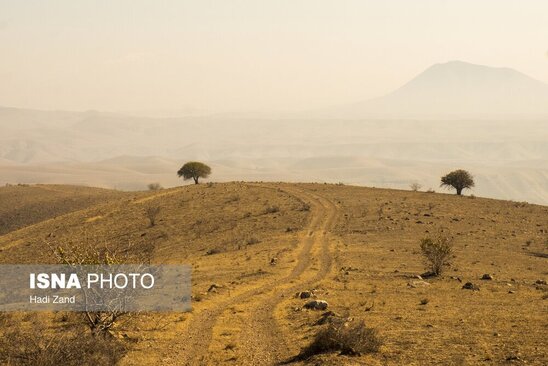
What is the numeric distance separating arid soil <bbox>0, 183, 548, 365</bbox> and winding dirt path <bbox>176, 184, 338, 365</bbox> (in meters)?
0.06

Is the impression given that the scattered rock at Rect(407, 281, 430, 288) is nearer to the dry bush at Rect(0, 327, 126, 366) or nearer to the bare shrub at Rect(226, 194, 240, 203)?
the dry bush at Rect(0, 327, 126, 366)

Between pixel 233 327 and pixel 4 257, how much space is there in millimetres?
31053

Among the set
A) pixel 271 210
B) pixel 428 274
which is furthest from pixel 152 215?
pixel 428 274

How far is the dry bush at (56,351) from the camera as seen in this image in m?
10.7

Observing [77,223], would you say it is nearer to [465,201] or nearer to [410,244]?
[410,244]

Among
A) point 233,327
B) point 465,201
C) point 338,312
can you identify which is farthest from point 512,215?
point 233,327

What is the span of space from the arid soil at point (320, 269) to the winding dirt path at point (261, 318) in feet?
0.21

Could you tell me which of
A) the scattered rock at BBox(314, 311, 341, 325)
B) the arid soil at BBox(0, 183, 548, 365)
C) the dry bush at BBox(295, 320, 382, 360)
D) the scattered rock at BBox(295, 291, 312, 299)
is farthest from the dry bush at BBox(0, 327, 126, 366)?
the scattered rock at BBox(295, 291, 312, 299)

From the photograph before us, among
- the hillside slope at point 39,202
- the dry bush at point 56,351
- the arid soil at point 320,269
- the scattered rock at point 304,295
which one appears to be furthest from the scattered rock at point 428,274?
the hillside slope at point 39,202

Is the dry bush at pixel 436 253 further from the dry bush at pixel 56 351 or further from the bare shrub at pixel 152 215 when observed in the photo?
the bare shrub at pixel 152 215

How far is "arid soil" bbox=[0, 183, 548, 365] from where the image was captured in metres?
14.2

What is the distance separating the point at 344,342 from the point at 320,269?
1350 cm

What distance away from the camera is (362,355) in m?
12.8

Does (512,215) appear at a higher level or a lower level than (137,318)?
higher
